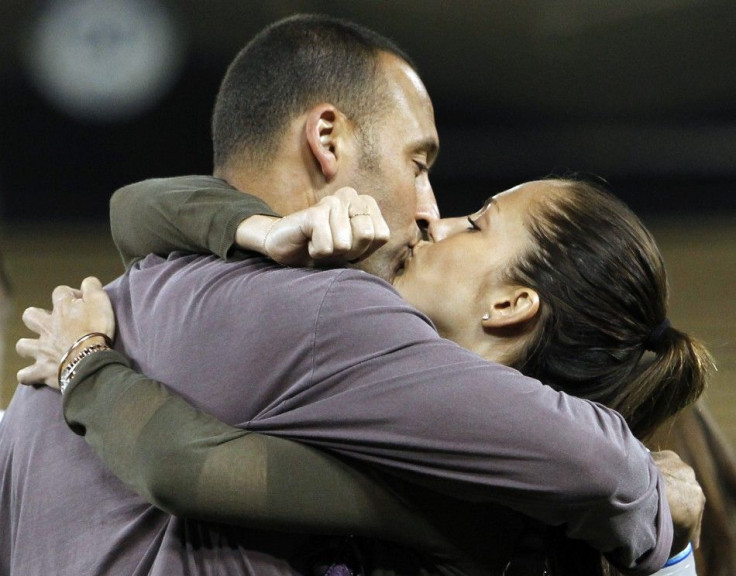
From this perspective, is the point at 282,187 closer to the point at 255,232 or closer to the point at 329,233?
the point at 255,232

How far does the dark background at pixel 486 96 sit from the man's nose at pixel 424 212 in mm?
3418

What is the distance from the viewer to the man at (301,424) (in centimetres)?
103

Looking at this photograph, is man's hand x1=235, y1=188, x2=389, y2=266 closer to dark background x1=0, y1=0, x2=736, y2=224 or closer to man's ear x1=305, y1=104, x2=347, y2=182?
man's ear x1=305, y1=104, x2=347, y2=182

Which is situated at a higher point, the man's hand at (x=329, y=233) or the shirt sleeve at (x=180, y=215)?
the man's hand at (x=329, y=233)

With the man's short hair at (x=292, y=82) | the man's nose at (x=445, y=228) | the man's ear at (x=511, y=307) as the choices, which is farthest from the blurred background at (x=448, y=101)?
the man's ear at (x=511, y=307)

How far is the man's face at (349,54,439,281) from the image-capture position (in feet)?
4.83

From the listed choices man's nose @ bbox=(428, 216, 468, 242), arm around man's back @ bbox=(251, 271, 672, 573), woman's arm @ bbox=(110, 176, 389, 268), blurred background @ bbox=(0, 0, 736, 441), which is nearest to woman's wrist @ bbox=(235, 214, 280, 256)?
woman's arm @ bbox=(110, 176, 389, 268)

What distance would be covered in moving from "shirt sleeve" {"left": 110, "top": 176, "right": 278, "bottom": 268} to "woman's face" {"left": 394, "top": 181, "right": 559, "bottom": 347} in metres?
0.26

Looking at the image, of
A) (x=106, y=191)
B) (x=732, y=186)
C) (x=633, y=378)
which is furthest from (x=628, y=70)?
(x=633, y=378)

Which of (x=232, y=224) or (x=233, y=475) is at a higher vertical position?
(x=232, y=224)

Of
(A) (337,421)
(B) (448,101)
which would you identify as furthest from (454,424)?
(B) (448,101)

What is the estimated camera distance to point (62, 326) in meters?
1.26

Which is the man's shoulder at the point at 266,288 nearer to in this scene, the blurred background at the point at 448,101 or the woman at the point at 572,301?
the woman at the point at 572,301

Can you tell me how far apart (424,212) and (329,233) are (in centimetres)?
49
